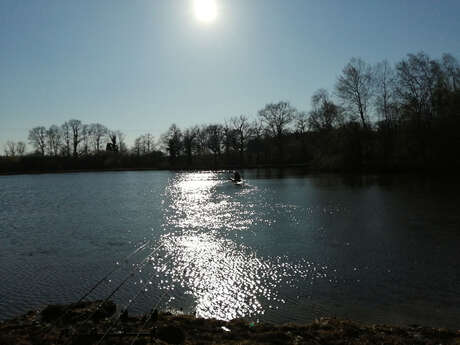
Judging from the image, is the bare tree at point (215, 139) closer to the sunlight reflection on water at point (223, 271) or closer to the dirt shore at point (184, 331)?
the sunlight reflection on water at point (223, 271)

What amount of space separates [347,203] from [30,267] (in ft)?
63.2

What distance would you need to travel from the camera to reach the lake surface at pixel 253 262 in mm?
A: 8242

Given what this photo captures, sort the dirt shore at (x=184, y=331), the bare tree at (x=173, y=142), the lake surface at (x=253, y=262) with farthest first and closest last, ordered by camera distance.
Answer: the bare tree at (x=173, y=142) → the lake surface at (x=253, y=262) → the dirt shore at (x=184, y=331)

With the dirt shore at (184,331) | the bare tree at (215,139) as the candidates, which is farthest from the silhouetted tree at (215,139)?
the dirt shore at (184,331)

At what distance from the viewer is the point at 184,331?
6.36m

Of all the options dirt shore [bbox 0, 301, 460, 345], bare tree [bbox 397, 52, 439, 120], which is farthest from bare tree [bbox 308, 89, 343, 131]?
dirt shore [bbox 0, 301, 460, 345]

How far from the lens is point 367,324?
23.0ft

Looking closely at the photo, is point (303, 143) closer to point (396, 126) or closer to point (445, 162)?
point (396, 126)

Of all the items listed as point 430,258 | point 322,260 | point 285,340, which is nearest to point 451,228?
point 430,258

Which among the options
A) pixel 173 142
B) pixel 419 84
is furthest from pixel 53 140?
pixel 419 84

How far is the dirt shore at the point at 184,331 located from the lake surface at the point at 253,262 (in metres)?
0.89

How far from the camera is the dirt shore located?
5.94 m

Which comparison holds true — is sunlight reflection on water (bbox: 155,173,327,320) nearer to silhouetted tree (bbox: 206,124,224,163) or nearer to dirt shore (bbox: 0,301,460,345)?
dirt shore (bbox: 0,301,460,345)

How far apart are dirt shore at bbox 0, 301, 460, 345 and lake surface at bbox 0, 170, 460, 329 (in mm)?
888
